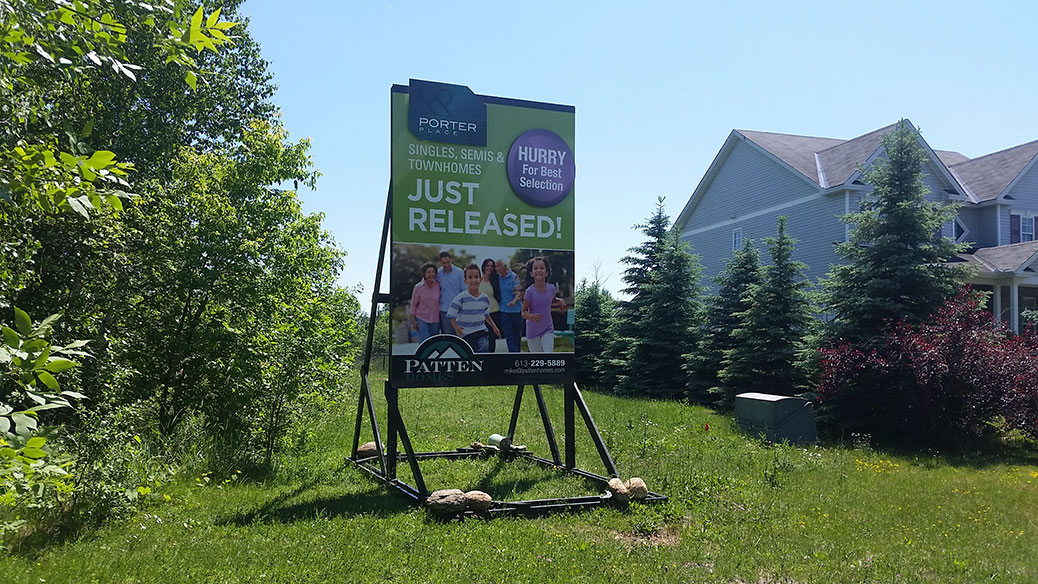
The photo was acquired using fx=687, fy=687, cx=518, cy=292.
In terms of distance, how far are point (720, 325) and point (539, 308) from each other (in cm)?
1222

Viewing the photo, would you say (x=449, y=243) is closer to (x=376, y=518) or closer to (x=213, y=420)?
(x=376, y=518)

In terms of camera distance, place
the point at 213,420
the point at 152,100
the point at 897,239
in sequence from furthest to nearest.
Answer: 1. the point at 152,100
2. the point at 897,239
3. the point at 213,420

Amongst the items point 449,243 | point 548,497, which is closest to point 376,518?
point 548,497

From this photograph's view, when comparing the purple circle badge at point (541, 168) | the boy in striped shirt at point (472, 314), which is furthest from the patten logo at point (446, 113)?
the boy in striped shirt at point (472, 314)

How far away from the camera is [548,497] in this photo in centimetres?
786

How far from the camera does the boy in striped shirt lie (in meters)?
8.09

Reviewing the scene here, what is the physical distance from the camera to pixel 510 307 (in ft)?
27.4

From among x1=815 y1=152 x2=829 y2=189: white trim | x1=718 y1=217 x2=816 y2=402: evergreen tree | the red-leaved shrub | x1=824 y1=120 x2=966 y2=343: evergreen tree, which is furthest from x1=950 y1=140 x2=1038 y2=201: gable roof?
the red-leaved shrub

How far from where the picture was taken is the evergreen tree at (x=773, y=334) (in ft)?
54.3

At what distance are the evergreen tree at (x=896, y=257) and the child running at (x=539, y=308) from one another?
27.2 ft

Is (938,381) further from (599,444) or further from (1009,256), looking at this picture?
(1009,256)

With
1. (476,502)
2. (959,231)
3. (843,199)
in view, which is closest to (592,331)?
(843,199)

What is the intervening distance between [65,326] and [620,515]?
644 cm

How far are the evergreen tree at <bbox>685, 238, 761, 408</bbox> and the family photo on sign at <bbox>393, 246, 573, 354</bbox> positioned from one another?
34.7ft
